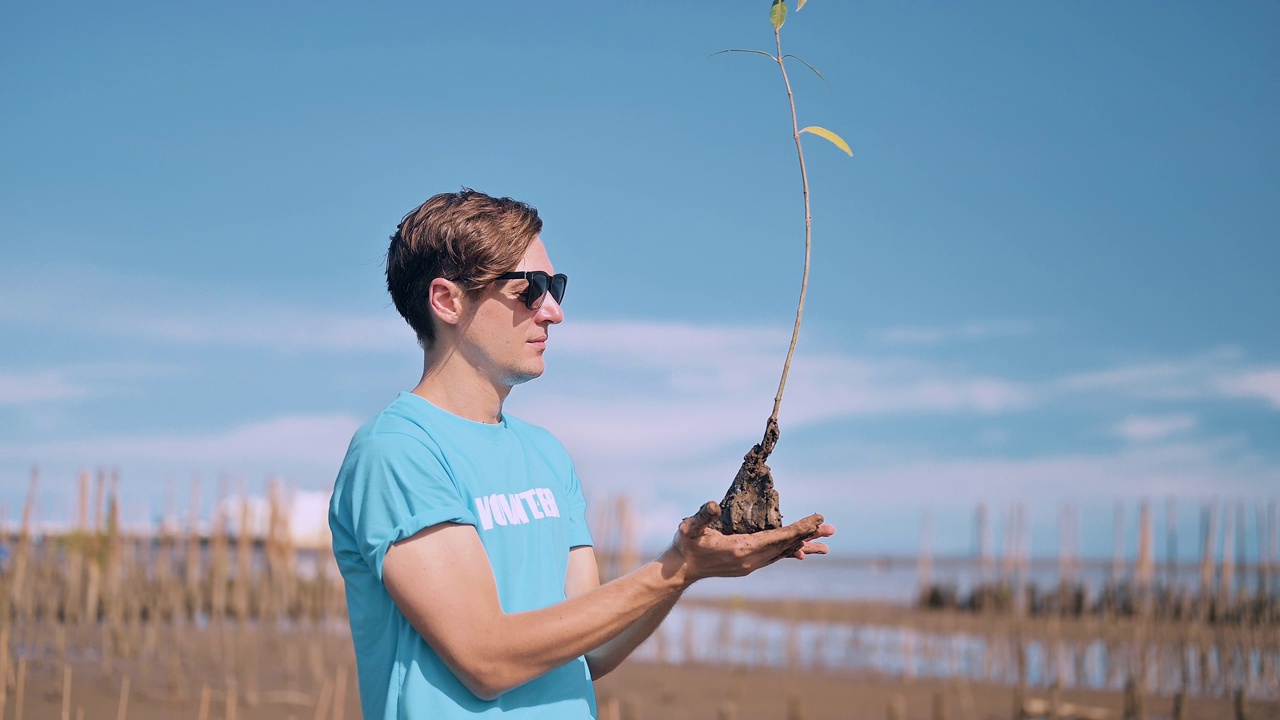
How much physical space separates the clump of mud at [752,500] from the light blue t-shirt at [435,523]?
14.8 inches

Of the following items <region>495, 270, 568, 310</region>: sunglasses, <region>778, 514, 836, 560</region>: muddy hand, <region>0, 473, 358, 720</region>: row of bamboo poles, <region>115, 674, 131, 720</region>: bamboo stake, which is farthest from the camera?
<region>0, 473, 358, 720</region>: row of bamboo poles

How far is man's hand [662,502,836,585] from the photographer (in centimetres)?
169

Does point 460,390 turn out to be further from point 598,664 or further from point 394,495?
point 598,664

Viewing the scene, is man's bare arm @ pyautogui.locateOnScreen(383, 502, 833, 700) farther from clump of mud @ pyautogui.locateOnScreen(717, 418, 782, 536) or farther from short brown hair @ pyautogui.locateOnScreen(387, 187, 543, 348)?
short brown hair @ pyautogui.locateOnScreen(387, 187, 543, 348)

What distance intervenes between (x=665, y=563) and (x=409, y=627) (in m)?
0.46

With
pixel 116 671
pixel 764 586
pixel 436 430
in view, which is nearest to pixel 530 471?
pixel 436 430

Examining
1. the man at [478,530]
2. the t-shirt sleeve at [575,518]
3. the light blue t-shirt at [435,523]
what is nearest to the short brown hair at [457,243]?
the man at [478,530]

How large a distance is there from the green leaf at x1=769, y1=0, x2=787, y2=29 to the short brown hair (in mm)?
675

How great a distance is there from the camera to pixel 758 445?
6.70 ft

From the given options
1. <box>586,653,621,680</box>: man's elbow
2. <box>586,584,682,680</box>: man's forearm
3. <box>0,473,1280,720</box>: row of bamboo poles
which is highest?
<box>586,584,682,680</box>: man's forearm

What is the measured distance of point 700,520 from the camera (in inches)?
65.2

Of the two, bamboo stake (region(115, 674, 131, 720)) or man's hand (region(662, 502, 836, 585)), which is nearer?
man's hand (region(662, 502, 836, 585))

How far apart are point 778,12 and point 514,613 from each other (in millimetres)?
1361

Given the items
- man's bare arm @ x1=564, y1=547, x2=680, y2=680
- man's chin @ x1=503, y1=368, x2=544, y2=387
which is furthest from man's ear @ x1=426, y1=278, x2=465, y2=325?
man's bare arm @ x1=564, y1=547, x2=680, y2=680
